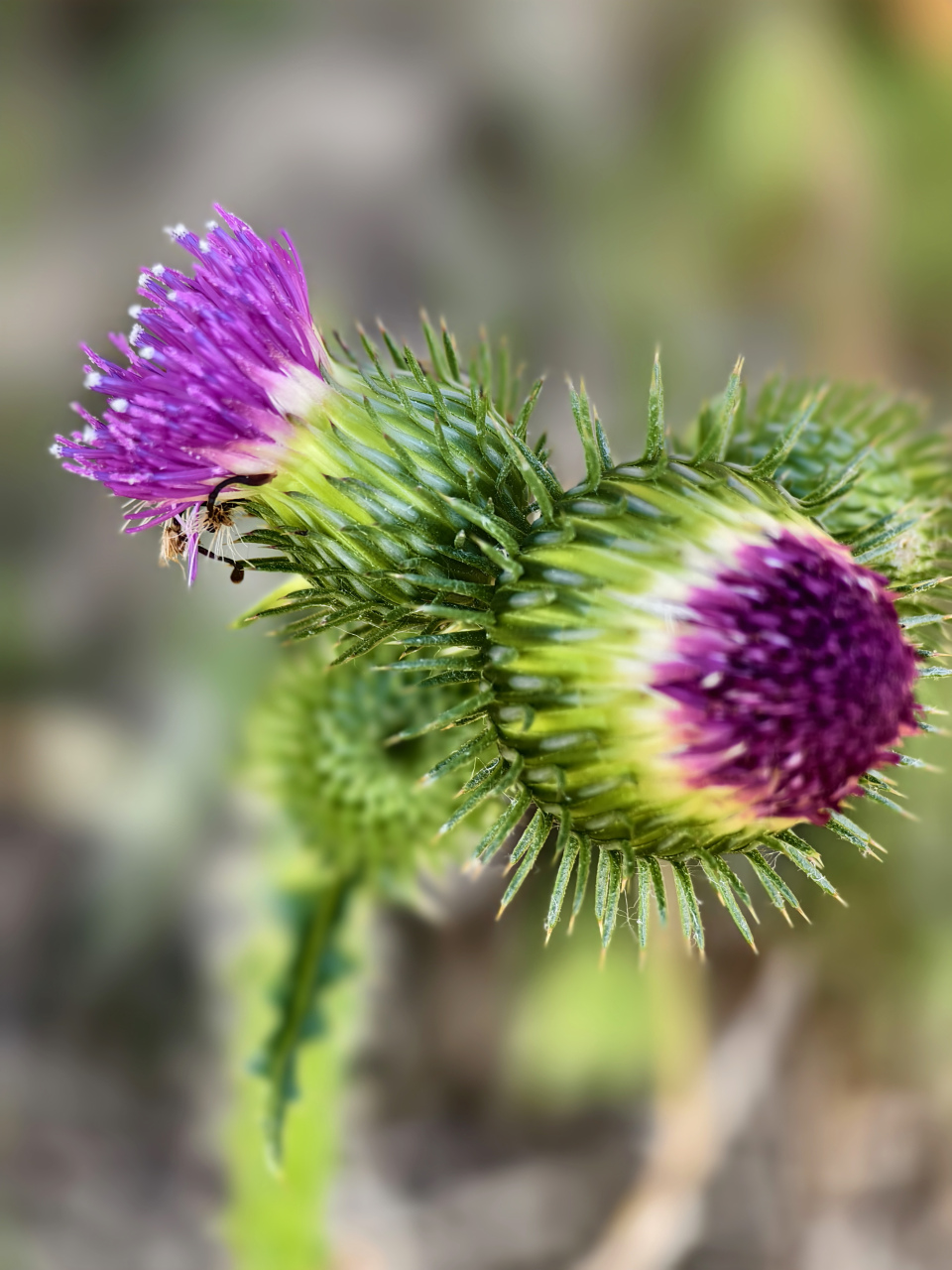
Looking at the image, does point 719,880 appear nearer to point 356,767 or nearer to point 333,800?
point 356,767

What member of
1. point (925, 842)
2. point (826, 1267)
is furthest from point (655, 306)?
point (826, 1267)

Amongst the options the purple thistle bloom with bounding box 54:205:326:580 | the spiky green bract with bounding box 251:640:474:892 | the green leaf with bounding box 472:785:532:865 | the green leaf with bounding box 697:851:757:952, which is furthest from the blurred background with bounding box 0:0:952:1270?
the green leaf with bounding box 697:851:757:952

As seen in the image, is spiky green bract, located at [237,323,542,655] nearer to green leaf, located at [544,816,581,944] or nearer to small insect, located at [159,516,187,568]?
small insect, located at [159,516,187,568]

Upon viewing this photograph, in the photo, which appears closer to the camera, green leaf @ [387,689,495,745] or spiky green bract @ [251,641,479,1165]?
green leaf @ [387,689,495,745]

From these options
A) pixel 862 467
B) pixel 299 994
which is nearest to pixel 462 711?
pixel 862 467

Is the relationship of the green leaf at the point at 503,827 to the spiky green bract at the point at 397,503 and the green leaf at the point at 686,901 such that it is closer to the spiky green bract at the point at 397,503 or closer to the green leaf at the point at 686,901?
the spiky green bract at the point at 397,503

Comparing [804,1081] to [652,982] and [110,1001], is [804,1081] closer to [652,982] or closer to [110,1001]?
[652,982]

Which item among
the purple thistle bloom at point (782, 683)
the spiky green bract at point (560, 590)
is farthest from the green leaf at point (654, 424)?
the purple thistle bloom at point (782, 683)
